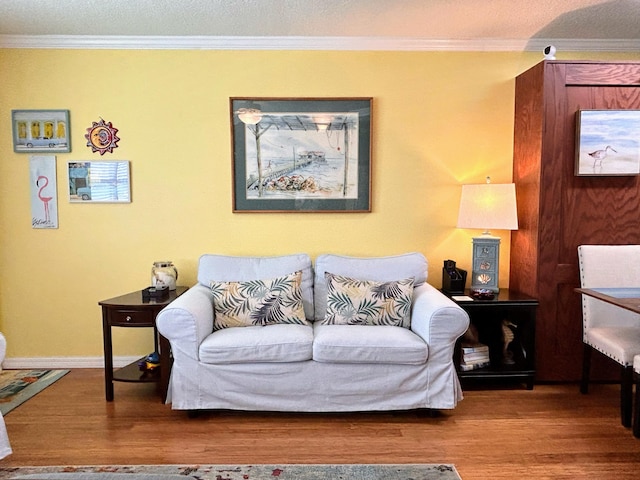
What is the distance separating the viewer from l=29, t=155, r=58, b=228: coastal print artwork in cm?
325

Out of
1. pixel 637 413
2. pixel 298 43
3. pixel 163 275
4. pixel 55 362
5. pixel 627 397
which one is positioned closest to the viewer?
pixel 637 413

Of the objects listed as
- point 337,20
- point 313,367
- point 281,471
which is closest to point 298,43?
point 337,20

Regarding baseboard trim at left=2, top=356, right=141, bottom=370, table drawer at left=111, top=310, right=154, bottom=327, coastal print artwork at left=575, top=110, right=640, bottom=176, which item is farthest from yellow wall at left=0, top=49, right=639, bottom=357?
table drawer at left=111, top=310, right=154, bottom=327

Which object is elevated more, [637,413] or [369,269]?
[369,269]

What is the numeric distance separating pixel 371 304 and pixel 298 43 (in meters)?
1.94

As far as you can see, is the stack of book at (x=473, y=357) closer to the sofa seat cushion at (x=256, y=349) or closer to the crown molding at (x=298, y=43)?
the sofa seat cushion at (x=256, y=349)

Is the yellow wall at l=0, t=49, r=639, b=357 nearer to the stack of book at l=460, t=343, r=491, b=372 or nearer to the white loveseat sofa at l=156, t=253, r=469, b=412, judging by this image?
the stack of book at l=460, t=343, r=491, b=372

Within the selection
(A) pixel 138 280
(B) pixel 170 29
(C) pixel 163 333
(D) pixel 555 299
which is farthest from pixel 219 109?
(D) pixel 555 299

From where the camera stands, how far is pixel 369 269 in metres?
3.03

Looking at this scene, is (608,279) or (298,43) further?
(298,43)

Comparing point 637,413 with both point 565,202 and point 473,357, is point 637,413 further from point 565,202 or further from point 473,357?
point 565,202

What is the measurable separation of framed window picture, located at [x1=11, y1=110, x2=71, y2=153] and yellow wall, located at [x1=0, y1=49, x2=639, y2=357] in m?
0.05

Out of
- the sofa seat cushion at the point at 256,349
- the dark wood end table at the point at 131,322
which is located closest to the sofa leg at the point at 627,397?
the sofa seat cushion at the point at 256,349

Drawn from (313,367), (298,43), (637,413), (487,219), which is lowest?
(637,413)
